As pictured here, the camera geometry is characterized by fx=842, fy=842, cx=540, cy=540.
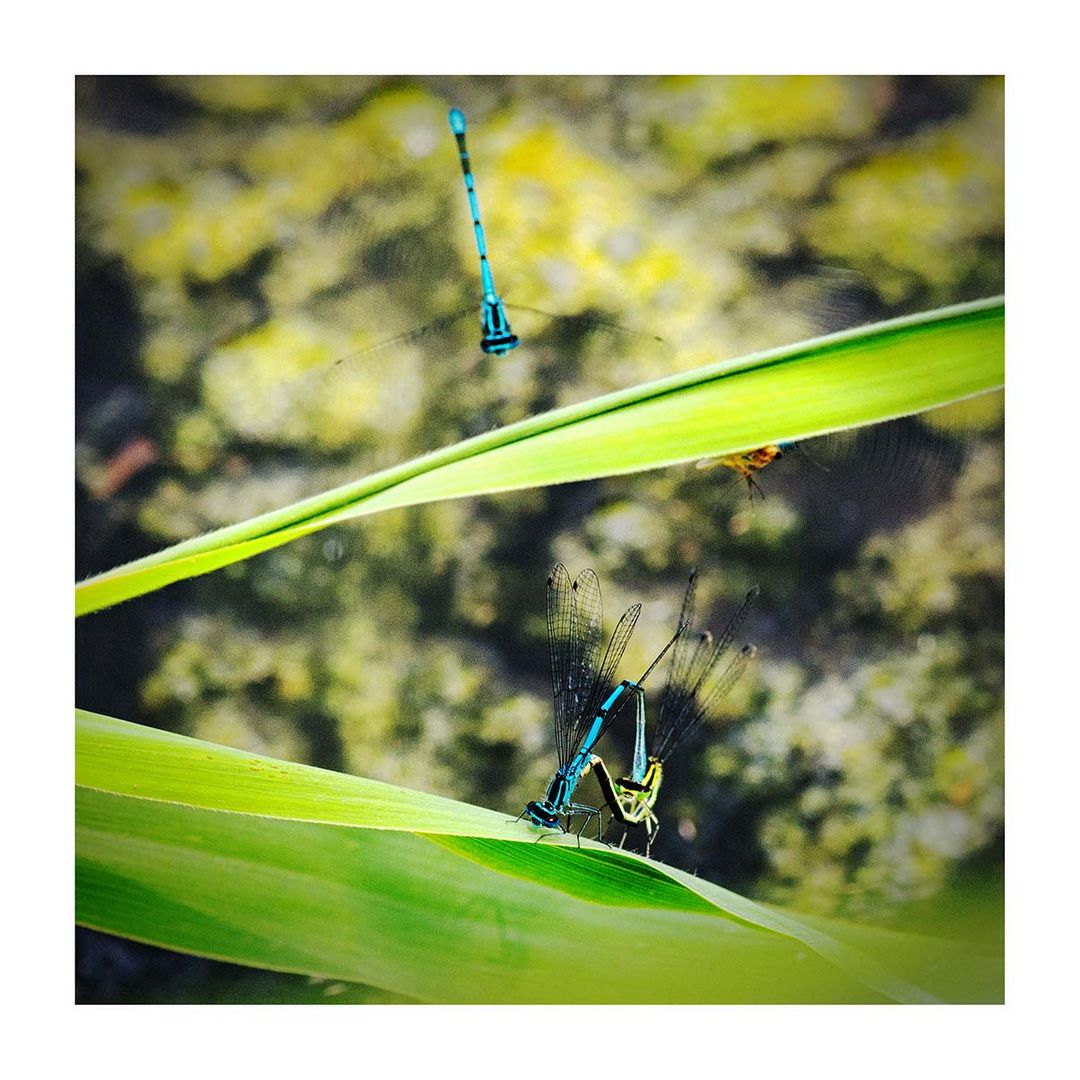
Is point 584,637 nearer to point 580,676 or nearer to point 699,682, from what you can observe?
point 580,676

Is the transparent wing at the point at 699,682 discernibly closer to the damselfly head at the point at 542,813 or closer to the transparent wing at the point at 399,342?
the damselfly head at the point at 542,813

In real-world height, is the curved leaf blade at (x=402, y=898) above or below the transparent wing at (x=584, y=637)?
below

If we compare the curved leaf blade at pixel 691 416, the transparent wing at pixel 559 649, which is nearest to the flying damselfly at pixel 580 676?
the transparent wing at pixel 559 649

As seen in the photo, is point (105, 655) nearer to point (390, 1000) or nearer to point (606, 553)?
point (390, 1000)

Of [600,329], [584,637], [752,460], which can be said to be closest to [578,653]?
[584,637]

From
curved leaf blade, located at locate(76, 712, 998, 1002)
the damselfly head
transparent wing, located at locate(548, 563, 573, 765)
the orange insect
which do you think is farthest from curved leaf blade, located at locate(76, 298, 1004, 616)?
the damselfly head

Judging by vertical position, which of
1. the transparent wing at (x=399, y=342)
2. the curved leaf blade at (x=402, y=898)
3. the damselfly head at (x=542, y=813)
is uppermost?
the transparent wing at (x=399, y=342)

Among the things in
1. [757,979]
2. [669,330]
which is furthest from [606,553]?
[757,979]

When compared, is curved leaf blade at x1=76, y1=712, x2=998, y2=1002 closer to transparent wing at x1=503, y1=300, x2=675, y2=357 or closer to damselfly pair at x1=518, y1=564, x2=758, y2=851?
damselfly pair at x1=518, y1=564, x2=758, y2=851
